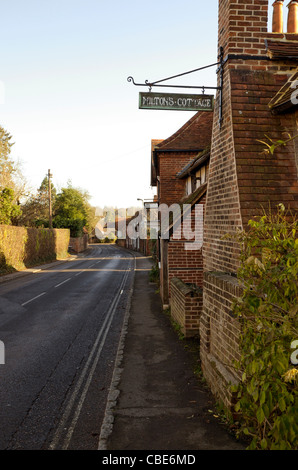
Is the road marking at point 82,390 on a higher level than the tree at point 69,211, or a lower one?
lower

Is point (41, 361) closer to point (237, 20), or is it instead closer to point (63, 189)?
point (237, 20)

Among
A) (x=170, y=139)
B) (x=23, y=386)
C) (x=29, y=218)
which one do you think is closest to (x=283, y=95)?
(x=23, y=386)

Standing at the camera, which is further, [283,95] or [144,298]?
[144,298]

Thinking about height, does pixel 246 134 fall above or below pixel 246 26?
below

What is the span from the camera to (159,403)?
508cm

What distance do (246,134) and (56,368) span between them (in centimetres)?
567

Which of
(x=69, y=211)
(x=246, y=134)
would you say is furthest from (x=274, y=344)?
(x=69, y=211)

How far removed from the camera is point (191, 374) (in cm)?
612

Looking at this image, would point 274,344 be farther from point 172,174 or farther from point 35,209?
point 35,209

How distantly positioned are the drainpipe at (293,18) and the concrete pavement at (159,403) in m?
6.55

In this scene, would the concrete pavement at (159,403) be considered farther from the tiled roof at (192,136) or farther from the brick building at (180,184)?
the tiled roof at (192,136)

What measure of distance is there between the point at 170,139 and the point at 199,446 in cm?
1310

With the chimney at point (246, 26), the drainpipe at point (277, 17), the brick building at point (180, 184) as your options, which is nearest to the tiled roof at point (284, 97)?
the chimney at point (246, 26)

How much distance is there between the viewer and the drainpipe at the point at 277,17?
620cm
